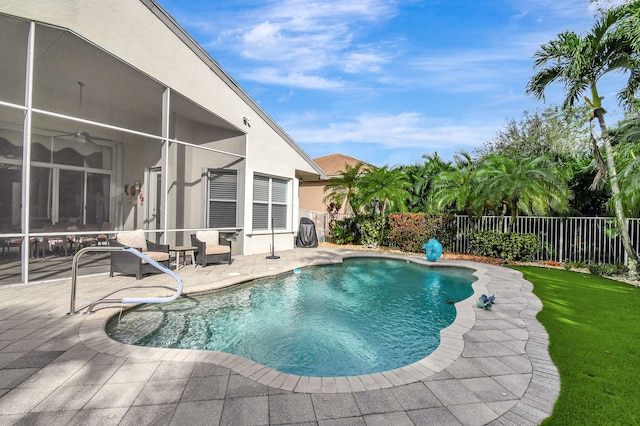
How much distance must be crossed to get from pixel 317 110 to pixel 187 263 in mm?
16342

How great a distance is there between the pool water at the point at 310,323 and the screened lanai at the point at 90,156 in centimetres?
384

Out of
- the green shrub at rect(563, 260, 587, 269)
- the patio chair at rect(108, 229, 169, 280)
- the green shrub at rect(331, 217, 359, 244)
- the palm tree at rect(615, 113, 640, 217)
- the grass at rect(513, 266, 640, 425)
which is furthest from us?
the green shrub at rect(331, 217, 359, 244)

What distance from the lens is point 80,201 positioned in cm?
927

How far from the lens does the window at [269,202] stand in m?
13.1

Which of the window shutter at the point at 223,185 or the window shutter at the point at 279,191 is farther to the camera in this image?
the window shutter at the point at 279,191

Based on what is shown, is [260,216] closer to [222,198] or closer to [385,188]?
[222,198]

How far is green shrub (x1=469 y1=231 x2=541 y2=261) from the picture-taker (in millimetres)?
12219

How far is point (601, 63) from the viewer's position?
9.70 metres

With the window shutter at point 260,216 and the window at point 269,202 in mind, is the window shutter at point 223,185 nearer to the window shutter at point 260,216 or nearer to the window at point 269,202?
the window at point 269,202

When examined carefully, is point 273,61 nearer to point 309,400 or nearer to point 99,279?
point 99,279

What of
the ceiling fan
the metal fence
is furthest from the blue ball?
the ceiling fan

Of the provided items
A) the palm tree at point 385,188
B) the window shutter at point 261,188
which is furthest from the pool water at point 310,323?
the palm tree at point 385,188

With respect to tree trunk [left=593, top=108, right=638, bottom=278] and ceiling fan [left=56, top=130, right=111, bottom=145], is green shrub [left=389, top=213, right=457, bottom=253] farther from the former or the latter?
ceiling fan [left=56, top=130, right=111, bottom=145]

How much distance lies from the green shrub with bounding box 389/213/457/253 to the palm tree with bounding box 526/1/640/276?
6.05 metres
